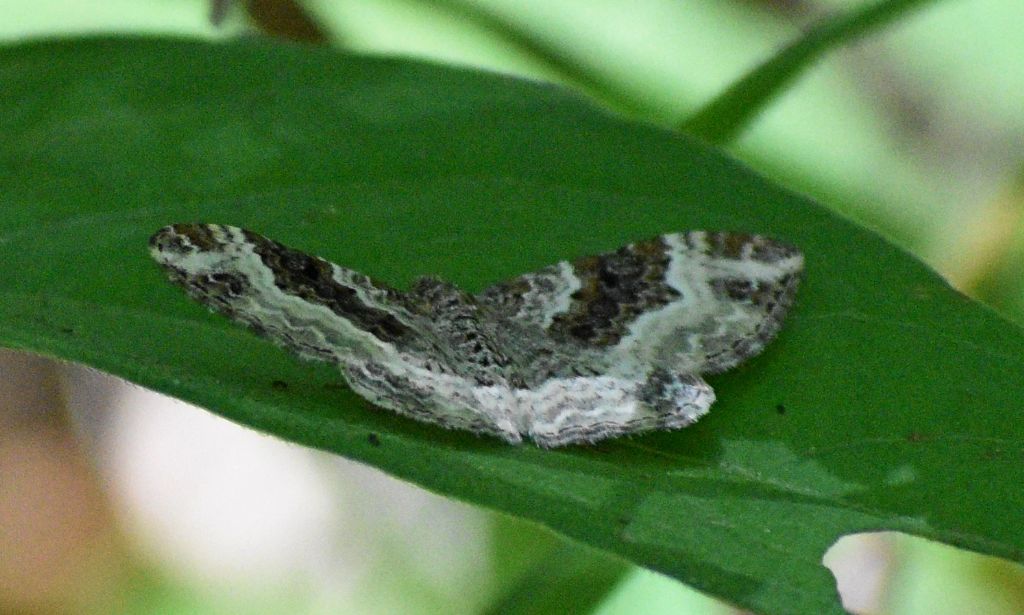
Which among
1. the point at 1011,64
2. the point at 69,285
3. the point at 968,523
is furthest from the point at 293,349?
the point at 1011,64

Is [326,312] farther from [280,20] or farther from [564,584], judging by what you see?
[280,20]

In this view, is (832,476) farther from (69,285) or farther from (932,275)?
(69,285)

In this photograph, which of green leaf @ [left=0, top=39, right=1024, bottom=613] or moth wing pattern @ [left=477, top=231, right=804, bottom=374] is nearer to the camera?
green leaf @ [left=0, top=39, right=1024, bottom=613]

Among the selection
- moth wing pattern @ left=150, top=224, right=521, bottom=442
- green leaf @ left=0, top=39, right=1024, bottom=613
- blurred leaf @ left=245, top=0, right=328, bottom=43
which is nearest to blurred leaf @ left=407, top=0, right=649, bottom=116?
blurred leaf @ left=245, top=0, right=328, bottom=43

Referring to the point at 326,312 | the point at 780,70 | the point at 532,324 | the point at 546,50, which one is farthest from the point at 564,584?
the point at 546,50

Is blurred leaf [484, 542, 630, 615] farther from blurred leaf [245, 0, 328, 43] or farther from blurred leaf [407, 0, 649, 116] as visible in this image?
blurred leaf [245, 0, 328, 43]

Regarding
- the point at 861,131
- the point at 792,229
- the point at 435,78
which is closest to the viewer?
the point at 792,229
